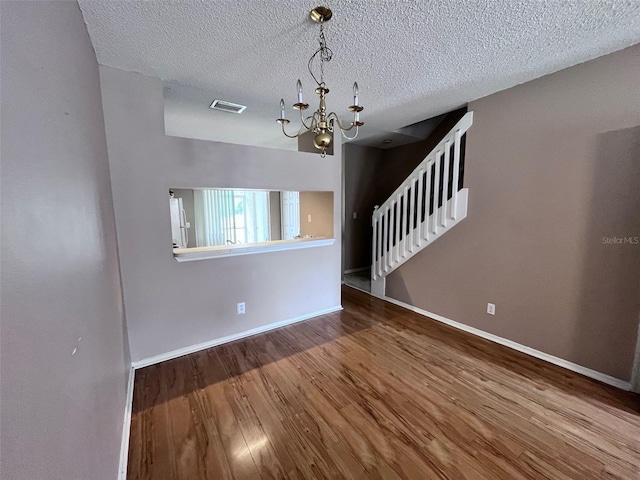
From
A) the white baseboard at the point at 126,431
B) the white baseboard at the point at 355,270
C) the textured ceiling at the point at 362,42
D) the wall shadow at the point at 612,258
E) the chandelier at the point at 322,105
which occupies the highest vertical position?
the textured ceiling at the point at 362,42

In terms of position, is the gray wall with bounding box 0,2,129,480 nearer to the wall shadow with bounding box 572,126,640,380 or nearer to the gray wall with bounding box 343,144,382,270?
the wall shadow with bounding box 572,126,640,380

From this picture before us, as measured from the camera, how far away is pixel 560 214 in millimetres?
2291

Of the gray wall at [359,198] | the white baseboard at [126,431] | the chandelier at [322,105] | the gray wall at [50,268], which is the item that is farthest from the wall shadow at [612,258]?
the gray wall at [359,198]

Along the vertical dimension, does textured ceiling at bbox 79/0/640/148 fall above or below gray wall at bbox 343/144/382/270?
above

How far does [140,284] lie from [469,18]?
2974mm

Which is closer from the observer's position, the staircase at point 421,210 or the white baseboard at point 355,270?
the staircase at point 421,210

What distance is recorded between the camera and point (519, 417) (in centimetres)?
180

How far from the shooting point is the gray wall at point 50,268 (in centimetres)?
53

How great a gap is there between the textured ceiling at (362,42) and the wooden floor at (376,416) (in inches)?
96.0

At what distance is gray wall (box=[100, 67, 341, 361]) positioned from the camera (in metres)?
2.15

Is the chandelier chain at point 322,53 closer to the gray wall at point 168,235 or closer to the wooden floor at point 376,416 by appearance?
the gray wall at point 168,235

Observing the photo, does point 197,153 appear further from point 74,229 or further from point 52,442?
point 52,442

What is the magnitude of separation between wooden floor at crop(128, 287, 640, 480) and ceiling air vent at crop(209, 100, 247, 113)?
2.49m
